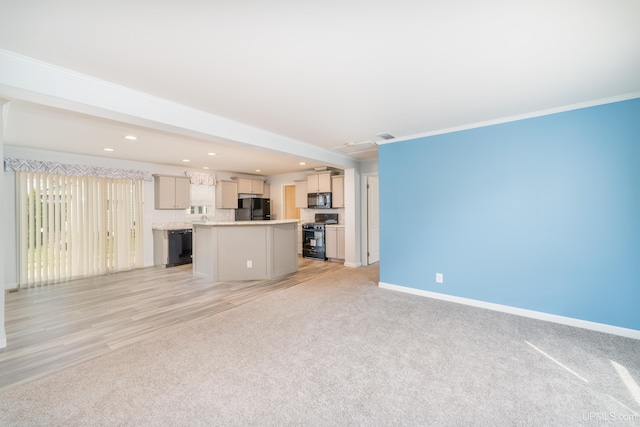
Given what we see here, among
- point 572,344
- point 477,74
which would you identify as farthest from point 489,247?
point 477,74

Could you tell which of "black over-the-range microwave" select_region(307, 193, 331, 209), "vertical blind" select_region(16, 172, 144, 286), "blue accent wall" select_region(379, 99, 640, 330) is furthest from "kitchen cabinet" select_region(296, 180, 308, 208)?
"vertical blind" select_region(16, 172, 144, 286)

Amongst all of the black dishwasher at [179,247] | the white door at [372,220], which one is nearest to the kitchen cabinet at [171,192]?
the black dishwasher at [179,247]

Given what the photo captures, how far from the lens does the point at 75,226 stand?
486cm

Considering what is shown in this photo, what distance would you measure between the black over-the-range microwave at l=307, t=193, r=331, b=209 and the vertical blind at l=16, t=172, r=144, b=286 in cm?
391

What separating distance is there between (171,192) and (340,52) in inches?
221

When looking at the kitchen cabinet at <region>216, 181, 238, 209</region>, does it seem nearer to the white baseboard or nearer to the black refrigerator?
the black refrigerator

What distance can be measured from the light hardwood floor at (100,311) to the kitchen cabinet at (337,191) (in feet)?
5.99

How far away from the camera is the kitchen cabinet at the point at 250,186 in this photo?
732 cm

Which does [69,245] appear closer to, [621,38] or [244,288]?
[244,288]

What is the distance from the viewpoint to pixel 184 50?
1.79 m

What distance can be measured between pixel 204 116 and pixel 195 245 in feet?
9.77

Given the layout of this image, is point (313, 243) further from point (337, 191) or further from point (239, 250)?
point (239, 250)

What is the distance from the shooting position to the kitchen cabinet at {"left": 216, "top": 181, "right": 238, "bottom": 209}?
696cm

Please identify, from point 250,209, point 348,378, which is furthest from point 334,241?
point 348,378
